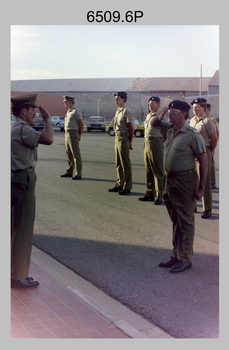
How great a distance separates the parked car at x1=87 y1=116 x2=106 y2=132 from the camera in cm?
4012

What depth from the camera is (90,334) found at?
150 inches

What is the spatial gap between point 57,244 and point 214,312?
8.71 feet

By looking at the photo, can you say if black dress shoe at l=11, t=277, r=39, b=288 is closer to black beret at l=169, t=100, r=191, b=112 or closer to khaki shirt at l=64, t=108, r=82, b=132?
black beret at l=169, t=100, r=191, b=112

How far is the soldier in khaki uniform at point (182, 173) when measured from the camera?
5254 millimetres

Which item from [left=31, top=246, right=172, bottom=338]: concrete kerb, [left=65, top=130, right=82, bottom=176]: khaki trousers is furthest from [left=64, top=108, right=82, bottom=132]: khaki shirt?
[left=31, top=246, right=172, bottom=338]: concrete kerb

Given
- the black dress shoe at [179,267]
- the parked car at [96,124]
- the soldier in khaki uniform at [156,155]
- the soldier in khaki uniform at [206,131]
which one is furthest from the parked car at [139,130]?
the black dress shoe at [179,267]

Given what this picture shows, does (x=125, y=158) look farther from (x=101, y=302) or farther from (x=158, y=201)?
(x=101, y=302)

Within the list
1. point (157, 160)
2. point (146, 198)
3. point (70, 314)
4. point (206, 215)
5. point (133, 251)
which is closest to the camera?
point (70, 314)

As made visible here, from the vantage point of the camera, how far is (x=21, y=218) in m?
4.67

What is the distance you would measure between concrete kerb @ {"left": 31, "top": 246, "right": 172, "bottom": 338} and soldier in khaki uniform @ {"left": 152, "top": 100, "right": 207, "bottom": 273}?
1.05 m

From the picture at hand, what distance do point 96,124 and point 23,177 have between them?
3595cm

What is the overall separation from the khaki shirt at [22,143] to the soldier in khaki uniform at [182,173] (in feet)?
5.02

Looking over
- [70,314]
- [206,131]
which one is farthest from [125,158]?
[70,314]

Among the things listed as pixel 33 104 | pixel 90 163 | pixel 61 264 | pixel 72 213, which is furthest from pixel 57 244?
pixel 90 163
